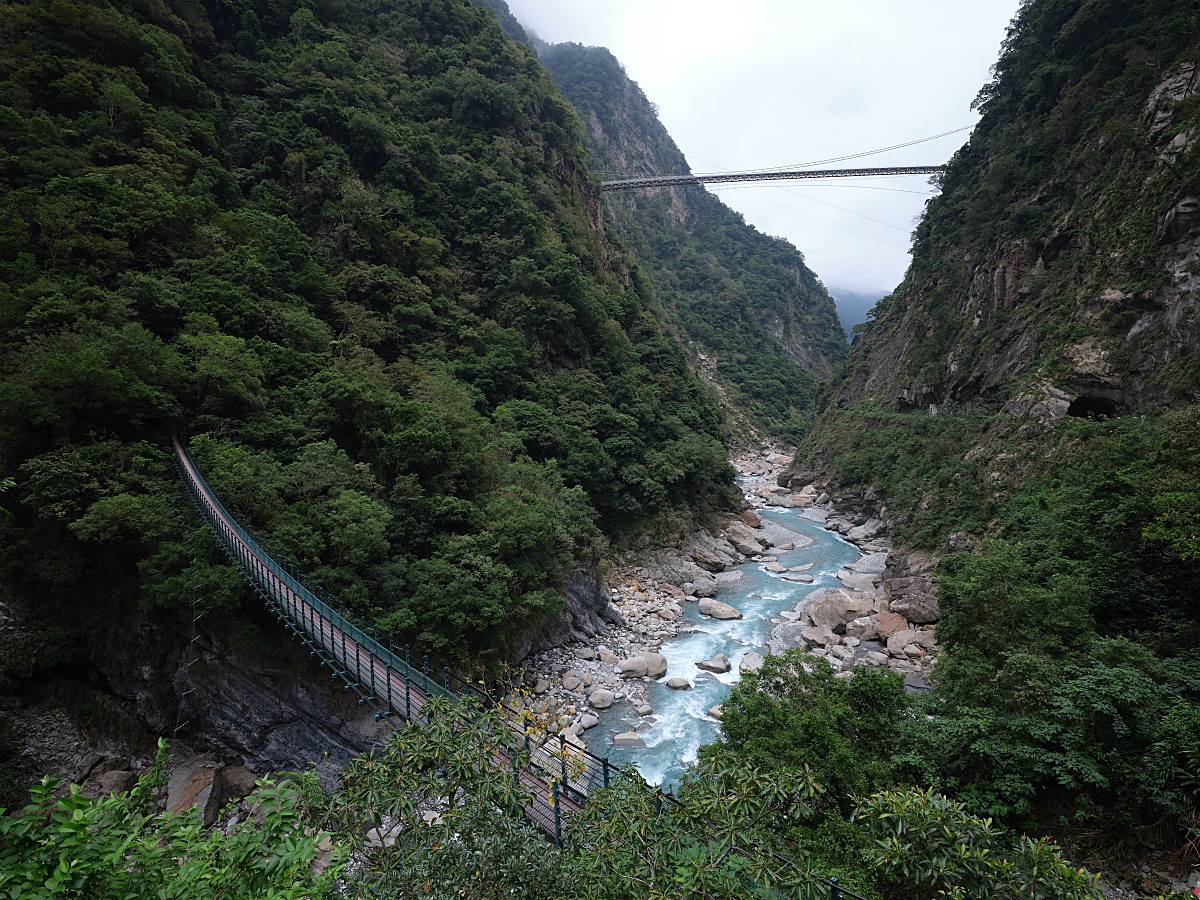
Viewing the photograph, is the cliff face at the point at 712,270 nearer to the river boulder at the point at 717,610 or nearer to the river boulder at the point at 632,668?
the river boulder at the point at 717,610

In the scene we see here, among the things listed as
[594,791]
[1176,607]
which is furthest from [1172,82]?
[594,791]

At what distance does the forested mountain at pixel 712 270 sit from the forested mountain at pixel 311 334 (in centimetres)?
3359

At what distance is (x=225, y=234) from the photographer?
15656 millimetres

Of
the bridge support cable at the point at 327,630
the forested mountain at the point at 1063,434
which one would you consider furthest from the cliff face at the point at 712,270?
the bridge support cable at the point at 327,630

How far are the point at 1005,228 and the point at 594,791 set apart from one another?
107 ft

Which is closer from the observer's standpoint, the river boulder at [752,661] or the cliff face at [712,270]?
the river boulder at [752,661]

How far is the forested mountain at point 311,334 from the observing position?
388 inches

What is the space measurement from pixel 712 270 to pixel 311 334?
220 ft

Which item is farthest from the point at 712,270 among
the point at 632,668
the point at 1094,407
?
the point at 632,668

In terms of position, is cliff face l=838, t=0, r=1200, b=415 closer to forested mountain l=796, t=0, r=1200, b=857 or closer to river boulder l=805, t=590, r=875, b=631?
forested mountain l=796, t=0, r=1200, b=857

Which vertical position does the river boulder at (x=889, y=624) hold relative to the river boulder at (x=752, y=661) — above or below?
above

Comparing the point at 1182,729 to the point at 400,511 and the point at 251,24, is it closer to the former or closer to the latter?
the point at 400,511

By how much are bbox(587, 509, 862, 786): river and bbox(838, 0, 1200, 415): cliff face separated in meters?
10.6

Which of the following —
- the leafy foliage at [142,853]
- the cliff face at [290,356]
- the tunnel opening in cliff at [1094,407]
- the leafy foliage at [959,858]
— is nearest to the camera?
the leafy foliage at [142,853]
